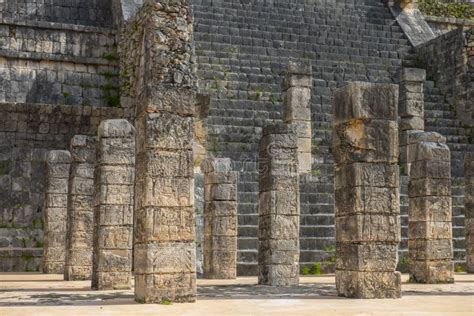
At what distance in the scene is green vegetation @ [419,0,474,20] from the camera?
30.1 m

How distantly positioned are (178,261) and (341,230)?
248 centimetres

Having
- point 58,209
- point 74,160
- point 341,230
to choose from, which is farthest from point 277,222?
point 58,209

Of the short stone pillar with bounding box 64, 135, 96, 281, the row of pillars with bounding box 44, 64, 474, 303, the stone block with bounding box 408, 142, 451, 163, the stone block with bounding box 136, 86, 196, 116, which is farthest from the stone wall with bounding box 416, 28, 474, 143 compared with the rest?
the stone block with bounding box 136, 86, 196, 116

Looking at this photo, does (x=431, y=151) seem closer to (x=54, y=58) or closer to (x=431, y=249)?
(x=431, y=249)

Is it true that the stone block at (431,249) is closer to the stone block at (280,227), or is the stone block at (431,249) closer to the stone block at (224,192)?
the stone block at (280,227)

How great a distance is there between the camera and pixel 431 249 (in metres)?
14.5

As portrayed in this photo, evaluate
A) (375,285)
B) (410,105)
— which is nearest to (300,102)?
(410,105)

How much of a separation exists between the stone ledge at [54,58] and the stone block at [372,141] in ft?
37.5

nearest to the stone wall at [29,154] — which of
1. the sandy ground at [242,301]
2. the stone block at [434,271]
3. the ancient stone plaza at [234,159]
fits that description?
the ancient stone plaza at [234,159]

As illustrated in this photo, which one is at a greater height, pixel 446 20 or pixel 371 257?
pixel 446 20

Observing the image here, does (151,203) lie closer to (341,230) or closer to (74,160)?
(341,230)

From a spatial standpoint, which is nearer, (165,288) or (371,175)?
(165,288)

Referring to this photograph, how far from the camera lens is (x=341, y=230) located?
11.4m

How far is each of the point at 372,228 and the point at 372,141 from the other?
1163 millimetres
